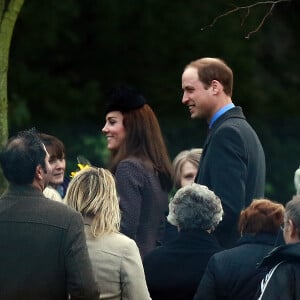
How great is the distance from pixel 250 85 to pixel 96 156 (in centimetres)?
479

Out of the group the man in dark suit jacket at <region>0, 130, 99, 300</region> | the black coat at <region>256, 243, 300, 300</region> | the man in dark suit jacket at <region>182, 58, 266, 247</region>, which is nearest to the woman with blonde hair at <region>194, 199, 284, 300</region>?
the black coat at <region>256, 243, 300, 300</region>

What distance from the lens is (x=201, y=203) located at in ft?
24.3

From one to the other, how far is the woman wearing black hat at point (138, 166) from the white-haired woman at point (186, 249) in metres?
0.57

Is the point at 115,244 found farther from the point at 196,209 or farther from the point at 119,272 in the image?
the point at 196,209

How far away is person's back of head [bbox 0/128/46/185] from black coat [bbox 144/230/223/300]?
0.94 m

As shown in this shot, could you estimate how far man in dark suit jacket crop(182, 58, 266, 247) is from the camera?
7.79m

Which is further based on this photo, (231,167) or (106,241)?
(231,167)

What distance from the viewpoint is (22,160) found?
673 cm

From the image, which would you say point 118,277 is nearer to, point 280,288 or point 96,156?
point 280,288

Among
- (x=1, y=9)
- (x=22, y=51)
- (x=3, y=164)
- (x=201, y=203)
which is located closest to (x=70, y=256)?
(x=3, y=164)

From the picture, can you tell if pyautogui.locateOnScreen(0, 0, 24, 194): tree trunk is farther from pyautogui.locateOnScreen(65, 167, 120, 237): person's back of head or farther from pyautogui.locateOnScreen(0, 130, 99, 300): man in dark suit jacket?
pyautogui.locateOnScreen(0, 130, 99, 300): man in dark suit jacket

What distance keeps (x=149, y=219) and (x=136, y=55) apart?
10945mm

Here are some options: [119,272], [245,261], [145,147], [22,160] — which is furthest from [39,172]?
[145,147]

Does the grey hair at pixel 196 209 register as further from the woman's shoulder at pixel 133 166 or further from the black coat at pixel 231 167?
the woman's shoulder at pixel 133 166
